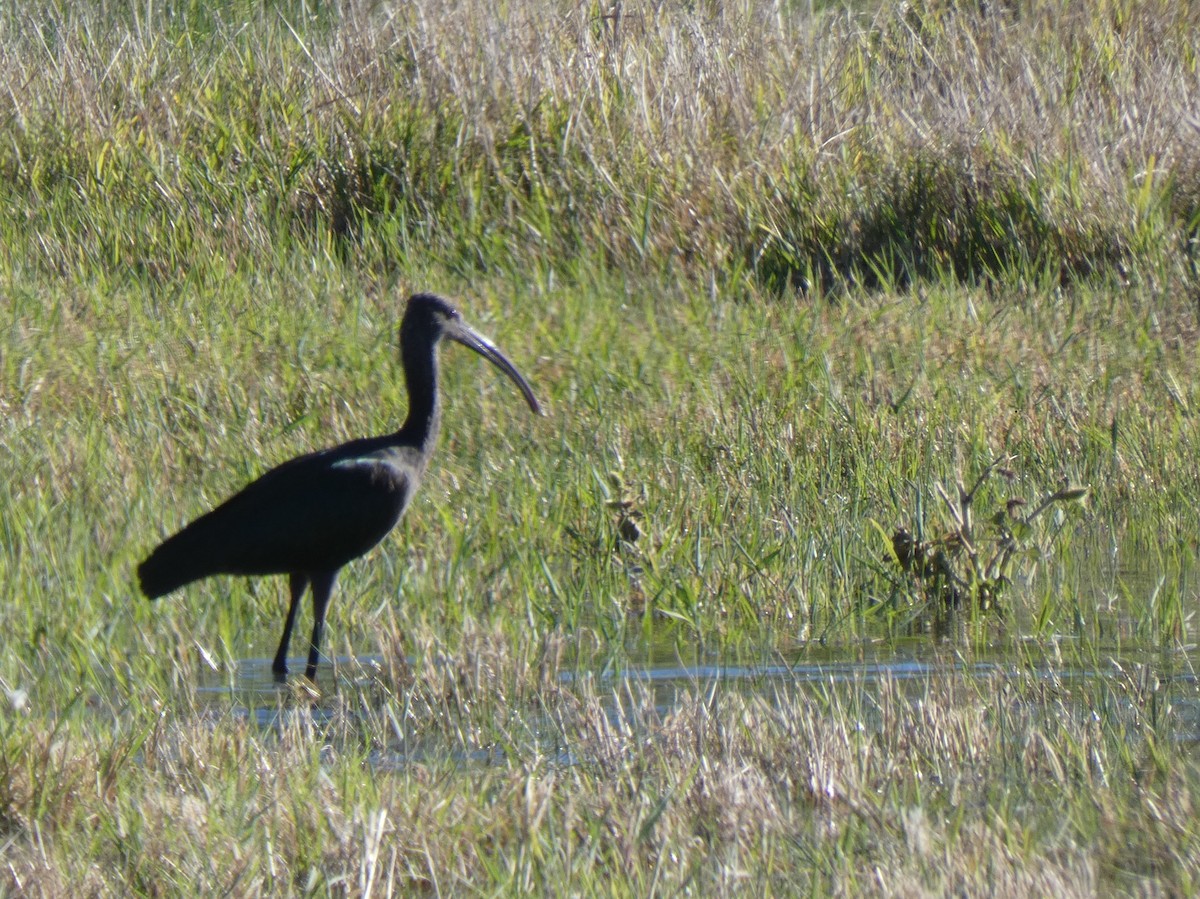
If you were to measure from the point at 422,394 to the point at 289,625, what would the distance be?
0.90m

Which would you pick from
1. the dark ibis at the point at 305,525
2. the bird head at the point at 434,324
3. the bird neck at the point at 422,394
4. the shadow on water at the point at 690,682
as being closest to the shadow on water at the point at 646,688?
the shadow on water at the point at 690,682

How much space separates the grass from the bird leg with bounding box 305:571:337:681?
0.08 metres

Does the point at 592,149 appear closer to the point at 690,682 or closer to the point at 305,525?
the point at 305,525

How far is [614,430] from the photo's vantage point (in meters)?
6.49

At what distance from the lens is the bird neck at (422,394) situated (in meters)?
5.48

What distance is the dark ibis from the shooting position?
15.9 feet

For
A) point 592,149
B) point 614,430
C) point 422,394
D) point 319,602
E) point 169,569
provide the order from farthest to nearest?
point 592,149, point 614,430, point 422,394, point 319,602, point 169,569

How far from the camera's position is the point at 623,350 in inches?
287

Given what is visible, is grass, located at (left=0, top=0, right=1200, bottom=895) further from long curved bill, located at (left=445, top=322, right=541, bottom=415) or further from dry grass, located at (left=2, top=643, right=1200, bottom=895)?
long curved bill, located at (left=445, top=322, right=541, bottom=415)

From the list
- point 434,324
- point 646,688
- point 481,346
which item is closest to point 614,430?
point 481,346

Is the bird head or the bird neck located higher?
the bird head

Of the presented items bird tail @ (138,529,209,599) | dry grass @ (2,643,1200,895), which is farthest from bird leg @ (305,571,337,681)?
dry grass @ (2,643,1200,895)

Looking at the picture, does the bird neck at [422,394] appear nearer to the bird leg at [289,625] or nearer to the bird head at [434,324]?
the bird head at [434,324]

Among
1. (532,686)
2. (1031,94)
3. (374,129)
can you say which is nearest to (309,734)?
(532,686)
